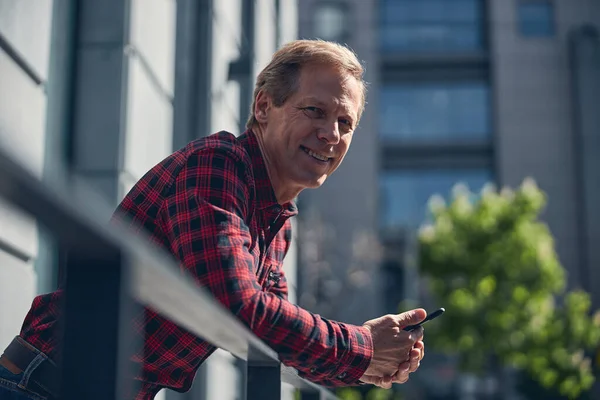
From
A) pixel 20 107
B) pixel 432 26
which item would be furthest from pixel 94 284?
pixel 432 26

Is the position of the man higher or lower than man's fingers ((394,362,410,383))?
higher

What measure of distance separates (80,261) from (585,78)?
37422 millimetres

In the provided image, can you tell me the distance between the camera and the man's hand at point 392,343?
2.12m

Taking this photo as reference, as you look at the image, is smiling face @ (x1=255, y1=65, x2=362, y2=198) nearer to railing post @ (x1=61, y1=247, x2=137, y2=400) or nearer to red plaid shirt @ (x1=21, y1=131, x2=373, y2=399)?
red plaid shirt @ (x1=21, y1=131, x2=373, y2=399)

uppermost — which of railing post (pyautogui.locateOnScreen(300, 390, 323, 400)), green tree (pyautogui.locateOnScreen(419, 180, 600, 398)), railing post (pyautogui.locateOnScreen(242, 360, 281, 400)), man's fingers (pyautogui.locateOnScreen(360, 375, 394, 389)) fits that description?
railing post (pyautogui.locateOnScreen(242, 360, 281, 400))

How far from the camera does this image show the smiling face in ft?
7.56

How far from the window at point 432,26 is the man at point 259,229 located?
35828 millimetres

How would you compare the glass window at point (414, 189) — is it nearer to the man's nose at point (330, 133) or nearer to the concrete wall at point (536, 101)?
the concrete wall at point (536, 101)

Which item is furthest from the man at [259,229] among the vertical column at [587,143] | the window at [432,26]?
the window at [432,26]

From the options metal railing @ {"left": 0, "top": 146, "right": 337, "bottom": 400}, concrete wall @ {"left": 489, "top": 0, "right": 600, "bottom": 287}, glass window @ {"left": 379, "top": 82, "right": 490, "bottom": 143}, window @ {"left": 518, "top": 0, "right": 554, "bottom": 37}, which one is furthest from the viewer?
window @ {"left": 518, "top": 0, "right": 554, "bottom": 37}

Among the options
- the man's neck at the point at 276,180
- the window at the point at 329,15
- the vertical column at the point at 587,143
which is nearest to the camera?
the man's neck at the point at 276,180

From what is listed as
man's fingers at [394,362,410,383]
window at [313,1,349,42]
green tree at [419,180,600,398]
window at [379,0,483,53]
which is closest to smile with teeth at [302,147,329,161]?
man's fingers at [394,362,410,383]

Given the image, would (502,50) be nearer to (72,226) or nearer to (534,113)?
(534,113)

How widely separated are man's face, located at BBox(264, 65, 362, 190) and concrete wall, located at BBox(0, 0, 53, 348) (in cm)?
142
